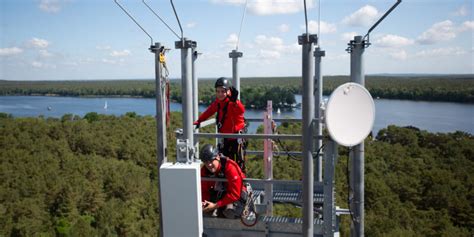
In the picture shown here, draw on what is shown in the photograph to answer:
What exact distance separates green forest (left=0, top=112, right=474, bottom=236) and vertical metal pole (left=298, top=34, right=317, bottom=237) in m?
19.2

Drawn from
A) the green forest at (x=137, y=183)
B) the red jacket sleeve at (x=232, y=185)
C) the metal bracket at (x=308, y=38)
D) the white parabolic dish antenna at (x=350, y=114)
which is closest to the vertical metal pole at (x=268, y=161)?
the red jacket sleeve at (x=232, y=185)

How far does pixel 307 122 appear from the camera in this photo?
204 inches

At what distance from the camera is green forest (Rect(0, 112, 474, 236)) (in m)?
32.1

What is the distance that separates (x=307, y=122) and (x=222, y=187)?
6.49 ft

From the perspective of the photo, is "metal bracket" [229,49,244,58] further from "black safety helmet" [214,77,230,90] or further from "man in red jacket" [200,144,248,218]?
"man in red jacket" [200,144,248,218]

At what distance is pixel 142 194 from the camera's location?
39.3 meters

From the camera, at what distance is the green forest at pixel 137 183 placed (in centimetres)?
3209

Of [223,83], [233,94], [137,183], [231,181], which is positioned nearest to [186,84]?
[223,83]

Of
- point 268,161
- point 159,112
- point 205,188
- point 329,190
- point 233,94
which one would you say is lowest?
point 205,188

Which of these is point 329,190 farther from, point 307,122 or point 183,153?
point 183,153

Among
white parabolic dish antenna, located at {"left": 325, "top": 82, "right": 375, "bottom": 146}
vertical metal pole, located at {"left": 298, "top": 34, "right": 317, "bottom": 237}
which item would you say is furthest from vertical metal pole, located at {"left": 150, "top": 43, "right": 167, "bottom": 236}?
white parabolic dish antenna, located at {"left": 325, "top": 82, "right": 375, "bottom": 146}

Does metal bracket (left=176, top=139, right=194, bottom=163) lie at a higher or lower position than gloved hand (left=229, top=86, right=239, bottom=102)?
lower

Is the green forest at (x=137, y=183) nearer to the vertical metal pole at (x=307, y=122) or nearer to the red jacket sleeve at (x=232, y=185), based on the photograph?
the red jacket sleeve at (x=232, y=185)

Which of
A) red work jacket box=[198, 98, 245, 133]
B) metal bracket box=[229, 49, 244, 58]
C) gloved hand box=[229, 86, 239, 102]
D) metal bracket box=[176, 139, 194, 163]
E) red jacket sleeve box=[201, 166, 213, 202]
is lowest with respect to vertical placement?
red jacket sleeve box=[201, 166, 213, 202]
